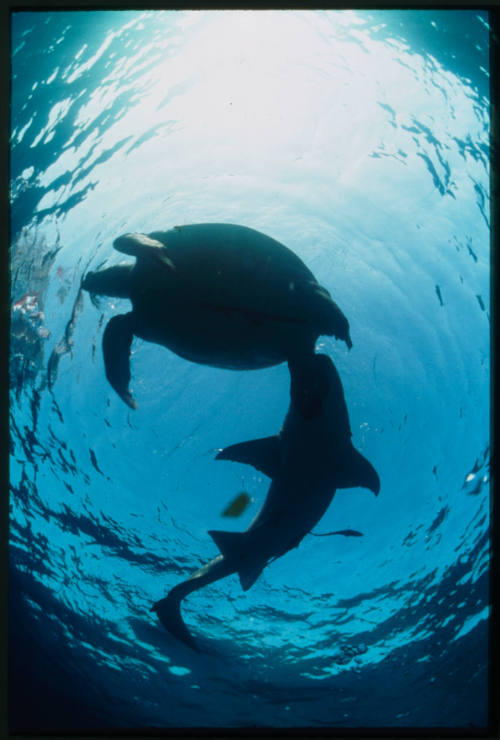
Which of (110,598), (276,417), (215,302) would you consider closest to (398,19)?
(215,302)

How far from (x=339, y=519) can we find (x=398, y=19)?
30.4 feet

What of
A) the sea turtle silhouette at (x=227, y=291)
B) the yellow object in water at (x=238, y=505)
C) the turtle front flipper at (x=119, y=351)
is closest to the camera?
the sea turtle silhouette at (x=227, y=291)

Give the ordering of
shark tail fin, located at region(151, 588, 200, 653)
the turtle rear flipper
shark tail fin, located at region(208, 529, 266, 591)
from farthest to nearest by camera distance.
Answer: shark tail fin, located at region(151, 588, 200, 653)
shark tail fin, located at region(208, 529, 266, 591)
the turtle rear flipper

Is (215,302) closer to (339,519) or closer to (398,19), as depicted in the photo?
(398,19)

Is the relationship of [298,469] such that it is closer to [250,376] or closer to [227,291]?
[250,376]

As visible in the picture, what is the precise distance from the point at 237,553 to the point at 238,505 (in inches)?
85.6

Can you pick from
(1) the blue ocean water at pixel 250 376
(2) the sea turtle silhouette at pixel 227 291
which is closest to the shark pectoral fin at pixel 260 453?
(1) the blue ocean water at pixel 250 376

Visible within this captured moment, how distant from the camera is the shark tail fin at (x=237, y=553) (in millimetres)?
8164

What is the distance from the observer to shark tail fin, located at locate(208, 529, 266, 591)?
816 cm

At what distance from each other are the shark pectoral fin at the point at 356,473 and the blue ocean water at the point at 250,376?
72.8 inches

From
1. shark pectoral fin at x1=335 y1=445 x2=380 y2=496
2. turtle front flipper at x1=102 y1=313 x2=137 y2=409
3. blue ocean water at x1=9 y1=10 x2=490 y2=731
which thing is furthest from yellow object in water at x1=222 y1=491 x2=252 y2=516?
turtle front flipper at x1=102 y1=313 x2=137 y2=409

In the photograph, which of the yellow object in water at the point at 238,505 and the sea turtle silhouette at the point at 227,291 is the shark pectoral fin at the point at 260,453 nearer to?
the sea turtle silhouette at the point at 227,291

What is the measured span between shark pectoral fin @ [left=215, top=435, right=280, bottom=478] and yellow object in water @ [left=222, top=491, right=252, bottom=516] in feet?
7.52

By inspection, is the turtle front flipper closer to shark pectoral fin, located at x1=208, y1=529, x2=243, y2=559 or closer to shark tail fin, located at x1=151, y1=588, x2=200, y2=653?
Result: shark pectoral fin, located at x1=208, y1=529, x2=243, y2=559
